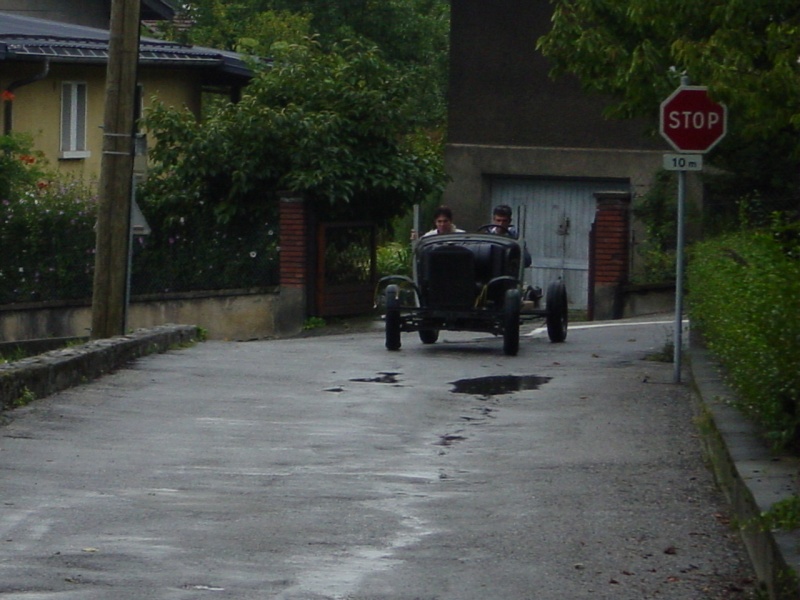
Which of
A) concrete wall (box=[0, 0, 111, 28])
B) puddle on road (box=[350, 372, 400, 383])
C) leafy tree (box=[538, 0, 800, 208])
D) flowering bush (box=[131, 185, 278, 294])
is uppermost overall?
concrete wall (box=[0, 0, 111, 28])

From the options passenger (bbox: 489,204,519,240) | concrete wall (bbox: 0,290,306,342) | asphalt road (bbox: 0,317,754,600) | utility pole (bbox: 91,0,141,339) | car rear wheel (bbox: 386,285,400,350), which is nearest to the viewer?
asphalt road (bbox: 0,317,754,600)

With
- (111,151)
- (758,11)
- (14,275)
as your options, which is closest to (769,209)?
(758,11)

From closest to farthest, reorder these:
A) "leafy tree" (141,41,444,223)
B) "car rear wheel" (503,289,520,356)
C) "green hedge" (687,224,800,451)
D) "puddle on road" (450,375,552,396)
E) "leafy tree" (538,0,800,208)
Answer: "green hedge" (687,224,800,451)
"puddle on road" (450,375,552,396)
"leafy tree" (538,0,800,208)
"car rear wheel" (503,289,520,356)
"leafy tree" (141,41,444,223)

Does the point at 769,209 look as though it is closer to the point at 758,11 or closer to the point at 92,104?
the point at 758,11

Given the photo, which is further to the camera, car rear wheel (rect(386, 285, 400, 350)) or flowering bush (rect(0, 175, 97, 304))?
flowering bush (rect(0, 175, 97, 304))

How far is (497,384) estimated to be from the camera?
14.0 metres

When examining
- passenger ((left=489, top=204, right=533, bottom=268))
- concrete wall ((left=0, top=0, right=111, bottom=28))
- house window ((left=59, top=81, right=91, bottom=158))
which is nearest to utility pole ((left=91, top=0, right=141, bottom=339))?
passenger ((left=489, top=204, right=533, bottom=268))

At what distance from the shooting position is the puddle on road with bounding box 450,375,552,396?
13438 millimetres

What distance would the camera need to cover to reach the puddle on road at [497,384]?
13.4 metres

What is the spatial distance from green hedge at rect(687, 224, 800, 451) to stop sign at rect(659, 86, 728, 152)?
2810mm

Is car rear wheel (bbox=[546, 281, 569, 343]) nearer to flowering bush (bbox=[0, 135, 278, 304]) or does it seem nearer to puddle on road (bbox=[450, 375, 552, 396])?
puddle on road (bbox=[450, 375, 552, 396])

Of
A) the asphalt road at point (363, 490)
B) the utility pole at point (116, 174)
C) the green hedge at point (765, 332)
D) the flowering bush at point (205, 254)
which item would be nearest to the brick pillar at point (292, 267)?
the flowering bush at point (205, 254)

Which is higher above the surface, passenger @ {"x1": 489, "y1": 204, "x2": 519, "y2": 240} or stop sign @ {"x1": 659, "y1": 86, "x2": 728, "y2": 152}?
stop sign @ {"x1": 659, "y1": 86, "x2": 728, "y2": 152}

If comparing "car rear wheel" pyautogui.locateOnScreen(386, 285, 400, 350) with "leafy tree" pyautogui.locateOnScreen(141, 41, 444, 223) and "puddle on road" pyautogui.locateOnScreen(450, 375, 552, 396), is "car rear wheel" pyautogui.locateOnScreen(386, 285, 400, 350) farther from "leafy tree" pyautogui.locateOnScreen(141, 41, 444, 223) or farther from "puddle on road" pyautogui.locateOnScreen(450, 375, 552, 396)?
"leafy tree" pyautogui.locateOnScreen(141, 41, 444, 223)
